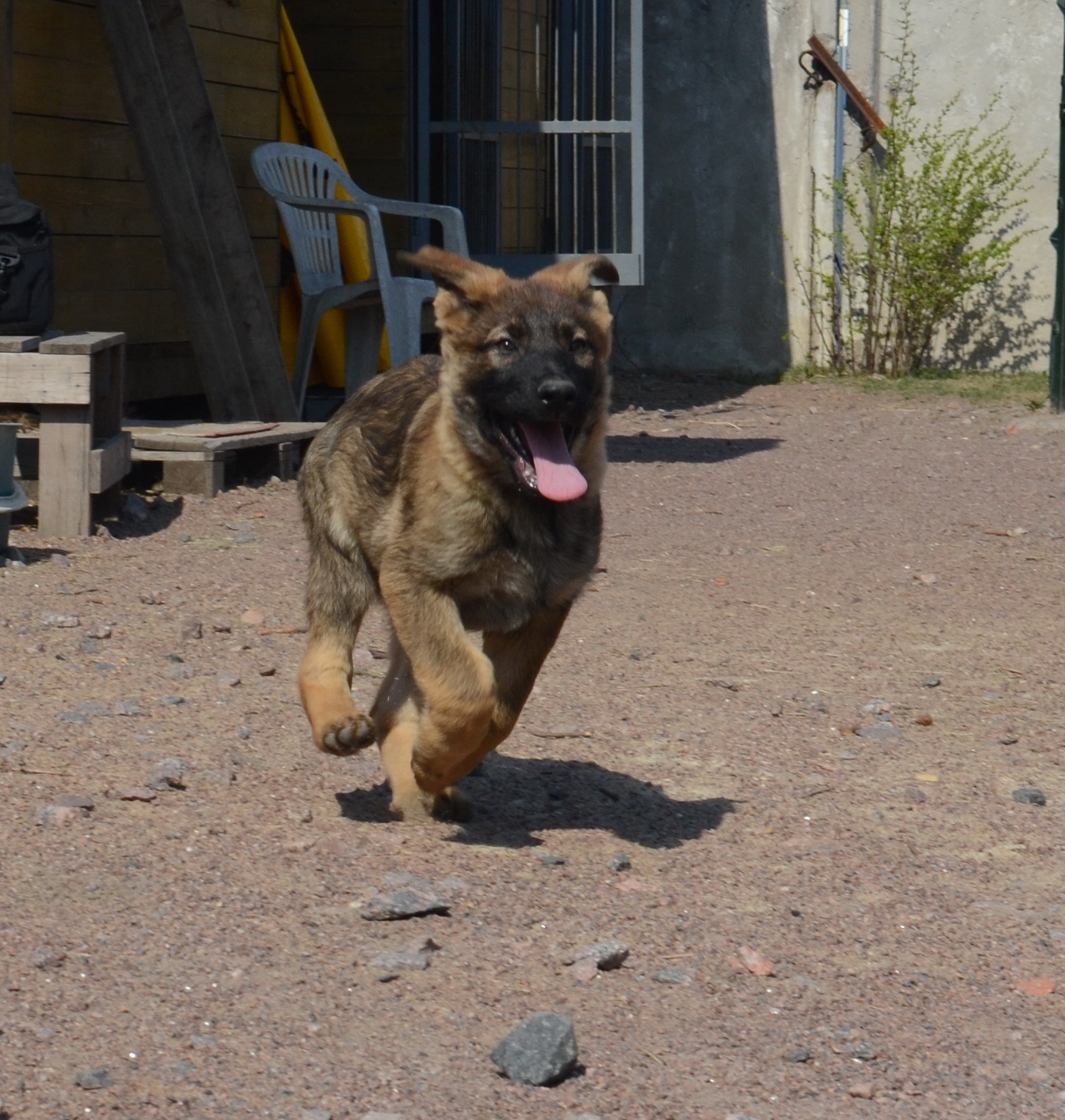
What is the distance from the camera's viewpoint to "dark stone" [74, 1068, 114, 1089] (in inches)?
101

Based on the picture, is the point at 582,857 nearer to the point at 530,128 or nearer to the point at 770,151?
the point at 530,128

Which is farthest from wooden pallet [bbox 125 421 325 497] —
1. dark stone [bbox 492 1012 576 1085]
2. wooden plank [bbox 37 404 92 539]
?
dark stone [bbox 492 1012 576 1085]

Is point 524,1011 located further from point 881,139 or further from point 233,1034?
point 881,139

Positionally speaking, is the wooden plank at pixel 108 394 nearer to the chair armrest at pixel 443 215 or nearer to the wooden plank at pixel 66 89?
the wooden plank at pixel 66 89

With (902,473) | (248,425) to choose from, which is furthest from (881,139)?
(248,425)

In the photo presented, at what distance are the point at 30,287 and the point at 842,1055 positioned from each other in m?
5.24

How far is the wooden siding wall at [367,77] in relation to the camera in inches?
461

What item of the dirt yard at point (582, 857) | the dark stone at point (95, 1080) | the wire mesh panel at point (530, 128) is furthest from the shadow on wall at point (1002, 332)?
the dark stone at point (95, 1080)

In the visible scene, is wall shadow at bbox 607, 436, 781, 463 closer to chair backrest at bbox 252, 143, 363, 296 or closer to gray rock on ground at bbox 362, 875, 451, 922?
chair backrest at bbox 252, 143, 363, 296

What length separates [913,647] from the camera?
5617 mm

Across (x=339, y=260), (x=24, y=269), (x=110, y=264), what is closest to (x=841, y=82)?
(x=339, y=260)

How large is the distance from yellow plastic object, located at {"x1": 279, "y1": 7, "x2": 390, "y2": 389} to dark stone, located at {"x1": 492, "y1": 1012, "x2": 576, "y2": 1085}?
8.07 meters

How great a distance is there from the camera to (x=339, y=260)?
1043cm

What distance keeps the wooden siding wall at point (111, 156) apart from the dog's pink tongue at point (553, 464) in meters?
5.19
